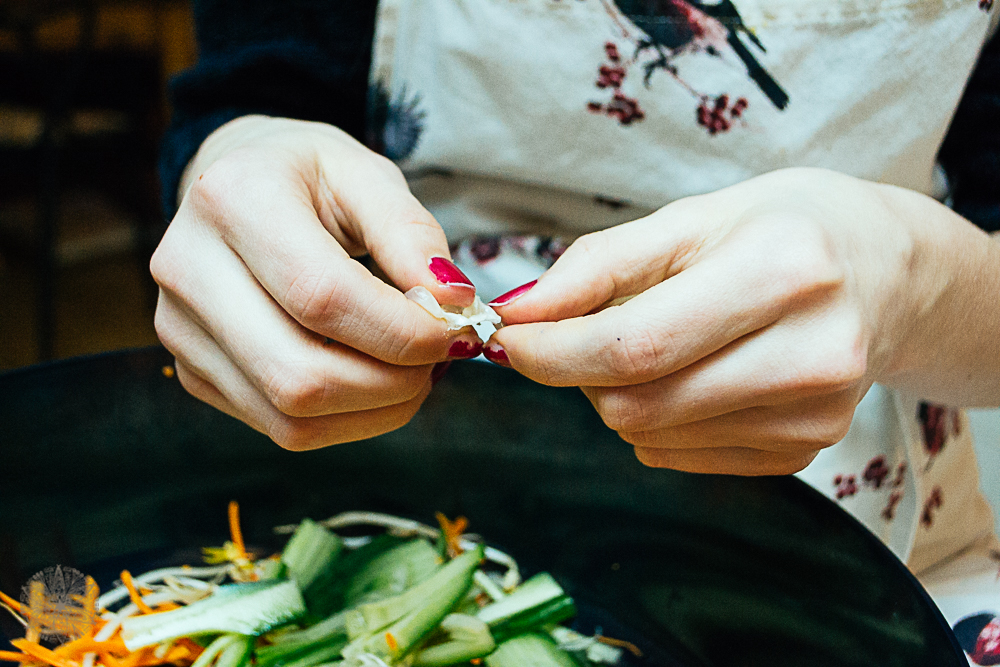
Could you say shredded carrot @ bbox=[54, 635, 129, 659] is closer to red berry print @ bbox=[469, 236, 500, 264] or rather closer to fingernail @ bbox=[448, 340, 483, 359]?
fingernail @ bbox=[448, 340, 483, 359]

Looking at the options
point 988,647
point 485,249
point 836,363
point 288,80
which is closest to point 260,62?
point 288,80

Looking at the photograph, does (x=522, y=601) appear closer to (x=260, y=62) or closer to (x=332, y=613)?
(x=332, y=613)

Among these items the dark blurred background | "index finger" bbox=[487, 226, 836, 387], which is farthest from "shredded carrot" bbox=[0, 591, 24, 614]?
the dark blurred background

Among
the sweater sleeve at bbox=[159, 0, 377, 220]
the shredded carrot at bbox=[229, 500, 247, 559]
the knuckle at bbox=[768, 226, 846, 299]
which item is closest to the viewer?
the knuckle at bbox=[768, 226, 846, 299]

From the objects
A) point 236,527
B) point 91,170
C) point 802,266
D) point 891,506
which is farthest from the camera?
point 91,170

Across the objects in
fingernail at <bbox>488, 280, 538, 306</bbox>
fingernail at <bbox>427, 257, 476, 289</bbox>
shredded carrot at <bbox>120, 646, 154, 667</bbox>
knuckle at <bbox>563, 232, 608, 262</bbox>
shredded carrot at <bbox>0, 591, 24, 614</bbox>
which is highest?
knuckle at <bbox>563, 232, 608, 262</bbox>

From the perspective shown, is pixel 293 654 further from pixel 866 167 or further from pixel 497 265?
pixel 866 167
